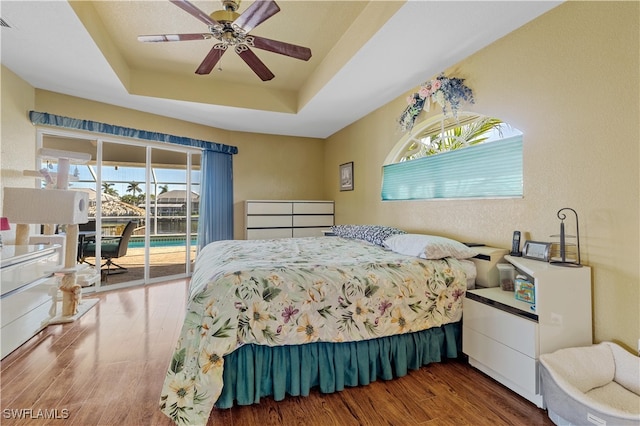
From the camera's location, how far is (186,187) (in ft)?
15.0

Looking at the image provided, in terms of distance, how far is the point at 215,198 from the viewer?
4637mm

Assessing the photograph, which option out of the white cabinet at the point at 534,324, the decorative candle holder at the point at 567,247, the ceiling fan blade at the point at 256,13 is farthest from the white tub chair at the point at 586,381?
the ceiling fan blade at the point at 256,13

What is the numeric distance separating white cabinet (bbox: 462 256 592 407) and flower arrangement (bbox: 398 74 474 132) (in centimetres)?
144

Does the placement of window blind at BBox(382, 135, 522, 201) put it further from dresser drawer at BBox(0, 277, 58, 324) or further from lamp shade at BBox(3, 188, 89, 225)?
dresser drawer at BBox(0, 277, 58, 324)

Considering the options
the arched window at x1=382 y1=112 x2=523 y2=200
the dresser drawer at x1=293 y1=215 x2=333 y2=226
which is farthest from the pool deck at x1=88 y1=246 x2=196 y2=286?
the arched window at x1=382 y1=112 x2=523 y2=200

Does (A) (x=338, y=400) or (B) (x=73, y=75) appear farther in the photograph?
(B) (x=73, y=75)

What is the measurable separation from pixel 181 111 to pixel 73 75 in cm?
116

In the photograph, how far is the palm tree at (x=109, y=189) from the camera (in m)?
3.85

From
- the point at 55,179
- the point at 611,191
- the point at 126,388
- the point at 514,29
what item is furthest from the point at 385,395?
the point at 55,179

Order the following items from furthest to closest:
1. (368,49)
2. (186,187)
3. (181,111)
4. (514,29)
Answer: (186,187), (181,111), (368,49), (514,29)

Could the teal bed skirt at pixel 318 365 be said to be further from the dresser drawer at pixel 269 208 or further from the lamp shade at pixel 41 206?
the dresser drawer at pixel 269 208

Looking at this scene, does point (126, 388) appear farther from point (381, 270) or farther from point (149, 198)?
point (149, 198)

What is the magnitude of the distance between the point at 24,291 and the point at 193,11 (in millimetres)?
2334

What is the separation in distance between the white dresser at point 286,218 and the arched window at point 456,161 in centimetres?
152
